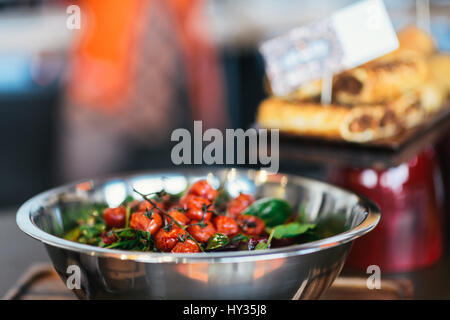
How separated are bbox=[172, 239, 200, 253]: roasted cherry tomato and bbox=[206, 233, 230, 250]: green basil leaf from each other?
3cm

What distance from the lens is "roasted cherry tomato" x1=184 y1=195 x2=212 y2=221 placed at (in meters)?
0.94

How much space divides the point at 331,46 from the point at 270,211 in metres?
0.47

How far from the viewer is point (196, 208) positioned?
3.11 feet

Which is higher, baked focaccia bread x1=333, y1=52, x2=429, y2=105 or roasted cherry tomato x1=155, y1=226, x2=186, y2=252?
baked focaccia bread x1=333, y1=52, x2=429, y2=105

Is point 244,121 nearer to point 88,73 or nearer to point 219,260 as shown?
point 88,73

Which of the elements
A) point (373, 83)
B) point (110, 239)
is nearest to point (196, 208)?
point (110, 239)

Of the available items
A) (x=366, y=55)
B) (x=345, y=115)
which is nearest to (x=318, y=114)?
(x=345, y=115)

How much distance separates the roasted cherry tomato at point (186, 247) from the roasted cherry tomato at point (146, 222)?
0.07m

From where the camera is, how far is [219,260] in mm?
746

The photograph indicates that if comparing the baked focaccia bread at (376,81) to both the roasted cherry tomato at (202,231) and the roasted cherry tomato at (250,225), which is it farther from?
the roasted cherry tomato at (202,231)

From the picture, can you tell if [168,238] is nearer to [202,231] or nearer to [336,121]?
[202,231]

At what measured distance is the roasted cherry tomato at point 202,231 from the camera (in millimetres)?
881

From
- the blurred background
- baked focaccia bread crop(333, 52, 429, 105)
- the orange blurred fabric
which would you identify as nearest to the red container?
baked focaccia bread crop(333, 52, 429, 105)

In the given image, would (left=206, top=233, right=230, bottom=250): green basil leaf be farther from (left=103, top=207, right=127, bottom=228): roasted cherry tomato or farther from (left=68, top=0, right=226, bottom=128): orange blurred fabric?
(left=68, top=0, right=226, bottom=128): orange blurred fabric
